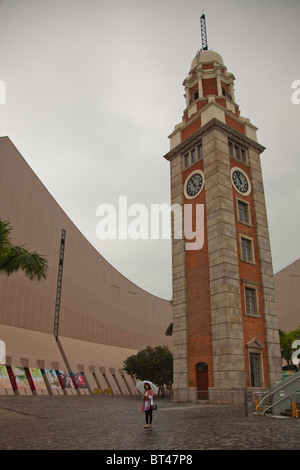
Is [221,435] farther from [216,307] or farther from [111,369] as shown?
[111,369]

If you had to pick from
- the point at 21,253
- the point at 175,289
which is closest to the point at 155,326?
the point at 175,289

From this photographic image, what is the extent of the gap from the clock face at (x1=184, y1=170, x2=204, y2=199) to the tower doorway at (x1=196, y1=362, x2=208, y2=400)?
36.5 feet

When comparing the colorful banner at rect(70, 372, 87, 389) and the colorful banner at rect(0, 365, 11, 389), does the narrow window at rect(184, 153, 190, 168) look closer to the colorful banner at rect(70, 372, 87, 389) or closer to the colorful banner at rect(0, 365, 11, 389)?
the colorful banner at rect(0, 365, 11, 389)

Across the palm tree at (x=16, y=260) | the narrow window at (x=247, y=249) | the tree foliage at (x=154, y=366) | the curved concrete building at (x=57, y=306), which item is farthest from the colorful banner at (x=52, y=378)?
the palm tree at (x=16, y=260)

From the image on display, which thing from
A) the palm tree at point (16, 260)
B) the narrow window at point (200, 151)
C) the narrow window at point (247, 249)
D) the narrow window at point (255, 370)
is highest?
the narrow window at point (200, 151)

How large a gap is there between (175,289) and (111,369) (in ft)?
75.7

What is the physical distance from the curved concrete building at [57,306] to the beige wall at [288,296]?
82.4 ft

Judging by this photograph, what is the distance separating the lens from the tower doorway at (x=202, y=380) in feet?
69.2

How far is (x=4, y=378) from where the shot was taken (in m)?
26.7

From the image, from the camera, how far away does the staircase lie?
534 inches

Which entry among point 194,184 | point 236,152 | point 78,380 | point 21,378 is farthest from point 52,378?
point 236,152

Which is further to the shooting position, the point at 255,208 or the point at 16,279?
the point at 16,279

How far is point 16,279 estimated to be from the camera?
108 feet

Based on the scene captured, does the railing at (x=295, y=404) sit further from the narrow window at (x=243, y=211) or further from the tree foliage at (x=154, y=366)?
the tree foliage at (x=154, y=366)
